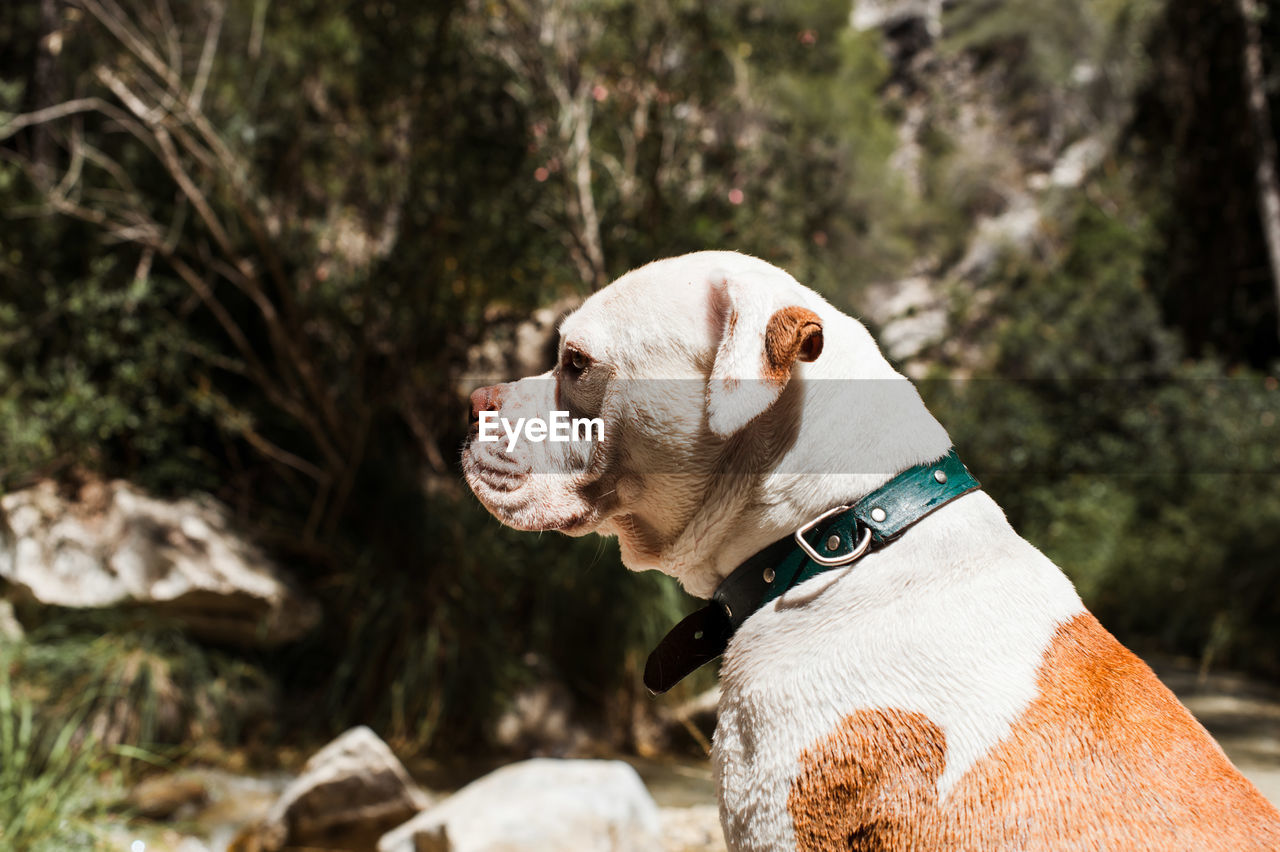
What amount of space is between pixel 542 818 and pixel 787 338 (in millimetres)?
3062


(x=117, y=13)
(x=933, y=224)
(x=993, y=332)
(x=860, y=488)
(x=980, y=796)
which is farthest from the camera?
(x=933, y=224)

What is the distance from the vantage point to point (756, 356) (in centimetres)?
142

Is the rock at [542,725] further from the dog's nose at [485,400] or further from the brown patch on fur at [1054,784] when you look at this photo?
the brown patch on fur at [1054,784]

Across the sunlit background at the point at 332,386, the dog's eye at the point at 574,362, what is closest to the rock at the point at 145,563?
the sunlit background at the point at 332,386

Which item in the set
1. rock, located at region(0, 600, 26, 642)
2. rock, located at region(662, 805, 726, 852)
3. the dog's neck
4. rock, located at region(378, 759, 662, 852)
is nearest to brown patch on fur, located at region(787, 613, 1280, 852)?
the dog's neck

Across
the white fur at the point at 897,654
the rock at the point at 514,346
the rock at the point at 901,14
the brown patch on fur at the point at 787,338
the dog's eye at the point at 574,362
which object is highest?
the rock at the point at 901,14

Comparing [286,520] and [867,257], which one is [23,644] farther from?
[867,257]

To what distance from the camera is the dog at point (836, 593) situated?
120 cm

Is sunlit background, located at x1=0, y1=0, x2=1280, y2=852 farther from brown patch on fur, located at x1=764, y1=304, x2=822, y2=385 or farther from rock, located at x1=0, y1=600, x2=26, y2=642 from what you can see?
brown patch on fur, located at x1=764, y1=304, x2=822, y2=385

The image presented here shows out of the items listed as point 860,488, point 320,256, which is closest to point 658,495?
point 860,488

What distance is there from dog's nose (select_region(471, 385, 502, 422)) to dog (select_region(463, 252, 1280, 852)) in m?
0.02

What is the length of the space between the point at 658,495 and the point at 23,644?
5133 millimetres

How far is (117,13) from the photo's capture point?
5336 millimetres

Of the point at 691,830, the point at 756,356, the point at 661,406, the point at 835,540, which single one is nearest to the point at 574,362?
the point at 661,406
